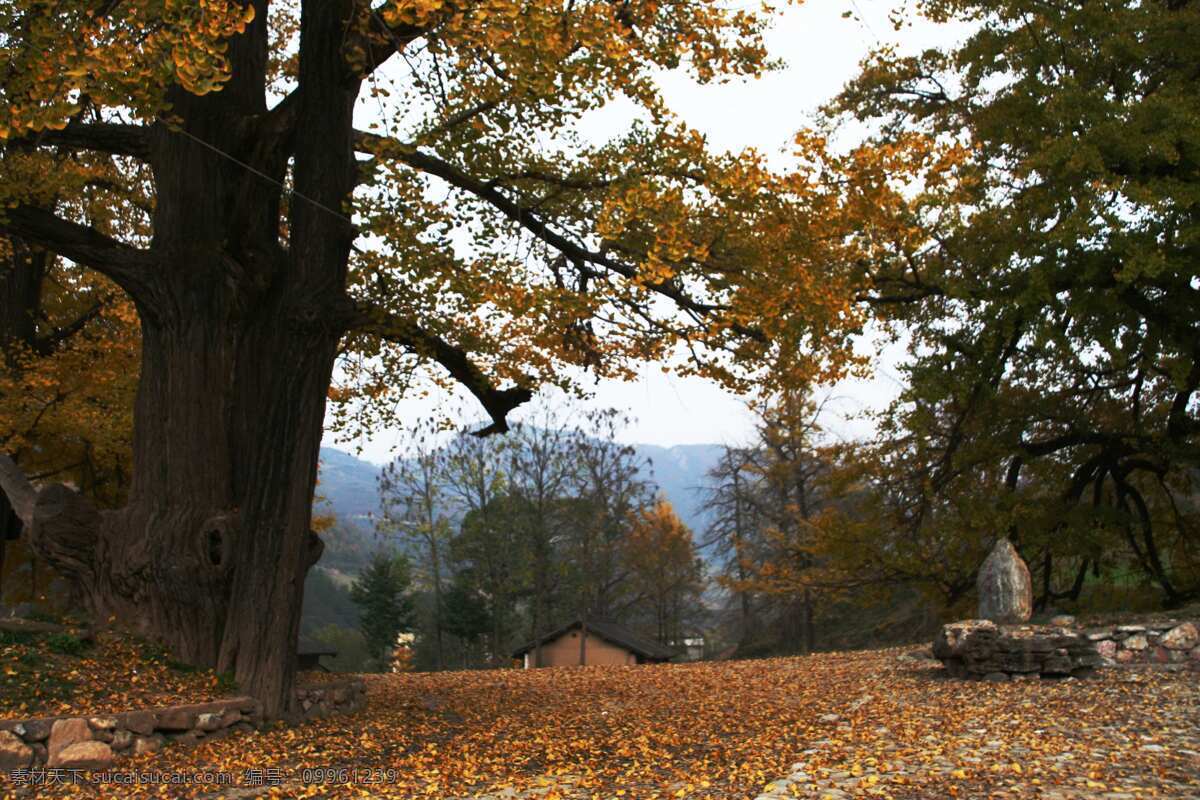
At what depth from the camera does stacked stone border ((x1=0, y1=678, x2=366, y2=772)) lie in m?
6.36

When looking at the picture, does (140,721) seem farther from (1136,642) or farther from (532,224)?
(1136,642)

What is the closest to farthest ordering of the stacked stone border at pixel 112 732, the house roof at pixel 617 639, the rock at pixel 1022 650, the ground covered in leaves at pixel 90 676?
the stacked stone border at pixel 112 732 < the ground covered in leaves at pixel 90 676 < the rock at pixel 1022 650 < the house roof at pixel 617 639

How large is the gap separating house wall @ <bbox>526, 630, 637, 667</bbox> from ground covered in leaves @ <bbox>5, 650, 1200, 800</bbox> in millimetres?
16107

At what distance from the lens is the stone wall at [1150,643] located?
35.3 ft

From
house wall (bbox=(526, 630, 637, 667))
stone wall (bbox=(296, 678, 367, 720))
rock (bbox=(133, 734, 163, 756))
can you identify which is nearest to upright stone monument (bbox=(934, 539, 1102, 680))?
stone wall (bbox=(296, 678, 367, 720))

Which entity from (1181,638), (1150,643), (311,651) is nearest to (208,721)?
(1150,643)

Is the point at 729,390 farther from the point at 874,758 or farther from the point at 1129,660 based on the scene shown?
the point at 1129,660

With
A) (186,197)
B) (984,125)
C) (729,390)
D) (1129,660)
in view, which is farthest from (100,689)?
(984,125)

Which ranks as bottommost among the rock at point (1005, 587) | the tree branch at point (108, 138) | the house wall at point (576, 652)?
the house wall at point (576, 652)

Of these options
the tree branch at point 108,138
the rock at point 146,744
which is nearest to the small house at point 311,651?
the tree branch at point 108,138

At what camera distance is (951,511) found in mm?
14023

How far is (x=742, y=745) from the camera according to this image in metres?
7.74

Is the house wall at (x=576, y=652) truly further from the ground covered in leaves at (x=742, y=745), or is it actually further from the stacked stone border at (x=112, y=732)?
the stacked stone border at (x=112, y=732)

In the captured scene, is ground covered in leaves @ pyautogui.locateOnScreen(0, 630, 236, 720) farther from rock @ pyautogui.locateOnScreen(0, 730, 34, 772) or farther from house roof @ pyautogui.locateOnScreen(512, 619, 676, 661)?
house roof @ pyautogui.locateOnScreen(512, 619, 676, 661)
